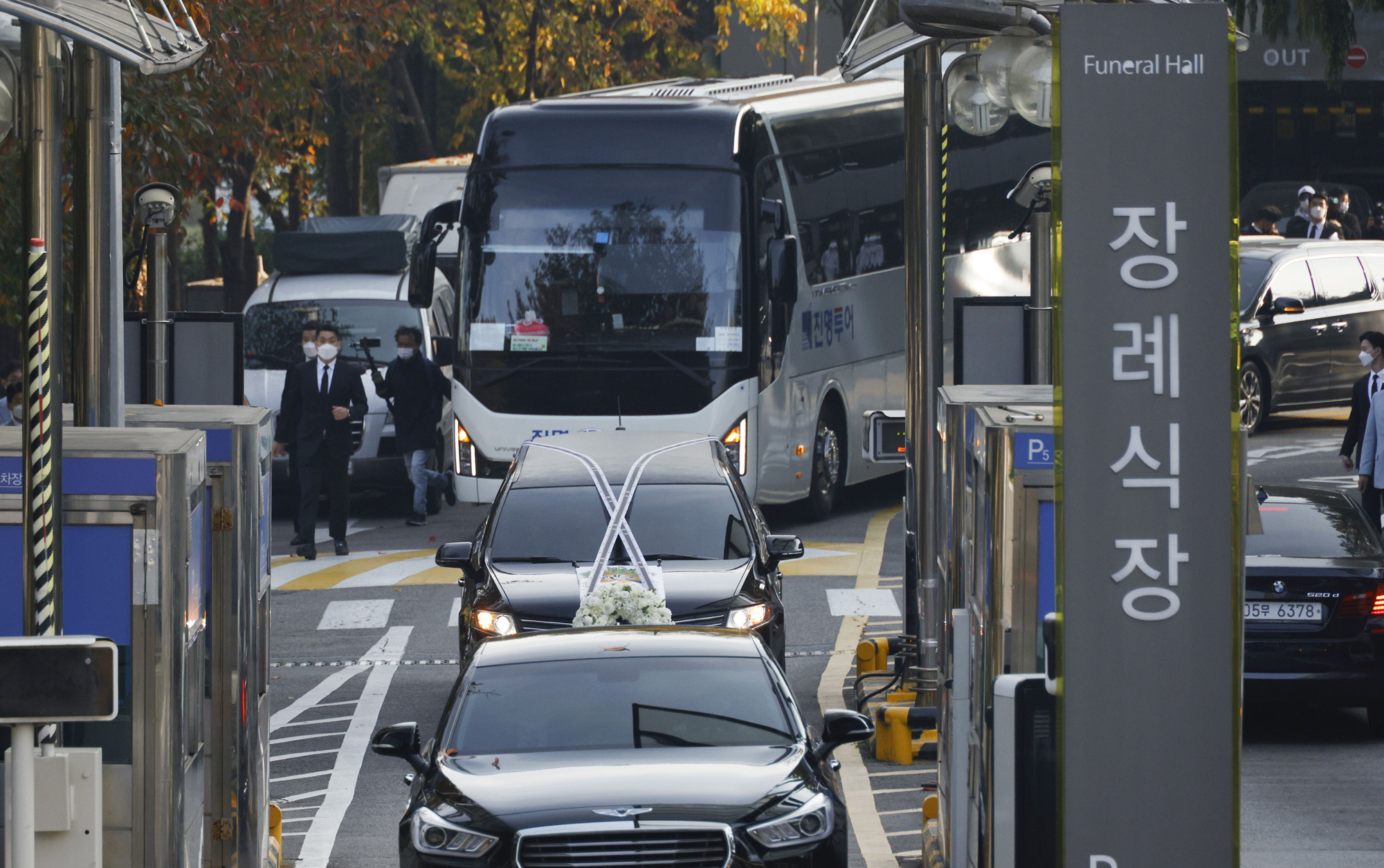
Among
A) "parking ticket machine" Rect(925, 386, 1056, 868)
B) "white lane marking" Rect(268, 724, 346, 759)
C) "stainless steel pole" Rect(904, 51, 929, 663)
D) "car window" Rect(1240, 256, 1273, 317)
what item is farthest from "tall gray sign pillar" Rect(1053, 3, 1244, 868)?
"car window" Rect(1240, 256, 1273, 317)

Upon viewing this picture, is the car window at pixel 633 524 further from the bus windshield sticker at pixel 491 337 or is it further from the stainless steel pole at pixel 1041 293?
the bus windshield sticker at pixel 491 337

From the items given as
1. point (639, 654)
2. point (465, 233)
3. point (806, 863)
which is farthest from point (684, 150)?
point (806, 863)

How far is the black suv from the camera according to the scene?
23.9 m

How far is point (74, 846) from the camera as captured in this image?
525 cm

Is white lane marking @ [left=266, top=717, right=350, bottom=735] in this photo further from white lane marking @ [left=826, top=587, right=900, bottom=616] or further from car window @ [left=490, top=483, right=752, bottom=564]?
white lane marking @ [left=826, top=587, right=900, bottom=616]

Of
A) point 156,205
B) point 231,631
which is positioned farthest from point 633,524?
point 231,631

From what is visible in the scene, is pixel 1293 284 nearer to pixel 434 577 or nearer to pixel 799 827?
pixel 434 577

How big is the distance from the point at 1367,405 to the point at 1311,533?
5937 millimetres

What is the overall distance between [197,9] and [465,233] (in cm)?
336

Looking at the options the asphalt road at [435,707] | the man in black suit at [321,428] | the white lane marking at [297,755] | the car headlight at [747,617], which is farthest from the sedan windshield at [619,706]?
the man in black suit at [321,428]

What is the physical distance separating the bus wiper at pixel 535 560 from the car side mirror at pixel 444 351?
772 centimetres

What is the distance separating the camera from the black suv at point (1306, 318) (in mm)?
23891

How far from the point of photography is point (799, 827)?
7.12m

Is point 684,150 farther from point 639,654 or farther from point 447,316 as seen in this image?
point 639,654
